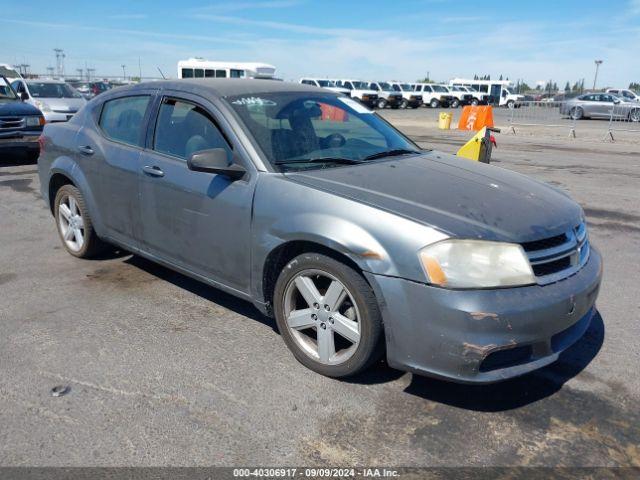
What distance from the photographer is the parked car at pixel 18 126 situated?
35.4 feet

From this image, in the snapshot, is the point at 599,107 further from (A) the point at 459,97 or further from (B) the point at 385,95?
(A) the point at 459,97

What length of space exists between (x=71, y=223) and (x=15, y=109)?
7221 mm

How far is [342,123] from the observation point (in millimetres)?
4242

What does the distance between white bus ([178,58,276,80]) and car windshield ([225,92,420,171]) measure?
1143 inches

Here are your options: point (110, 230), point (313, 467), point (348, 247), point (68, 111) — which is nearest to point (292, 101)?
point (348, 247)

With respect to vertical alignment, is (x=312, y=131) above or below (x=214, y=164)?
above

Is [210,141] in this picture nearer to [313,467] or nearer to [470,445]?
[313,467]

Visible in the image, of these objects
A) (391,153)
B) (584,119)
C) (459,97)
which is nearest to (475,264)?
(391,153)

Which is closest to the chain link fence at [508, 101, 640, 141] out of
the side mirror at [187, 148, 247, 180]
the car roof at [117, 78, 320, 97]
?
the car roof at [117, 78, 320, 97]

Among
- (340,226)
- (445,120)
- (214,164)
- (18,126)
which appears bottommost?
(445,120)

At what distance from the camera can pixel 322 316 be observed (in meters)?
3.16

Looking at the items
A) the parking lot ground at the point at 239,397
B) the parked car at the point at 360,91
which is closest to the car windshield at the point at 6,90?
the parking lot ground at the point at 239,397

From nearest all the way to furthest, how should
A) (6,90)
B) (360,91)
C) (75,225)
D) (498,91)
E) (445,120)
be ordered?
(75,225), (6,90), (445,120), (360,91), (498,91)

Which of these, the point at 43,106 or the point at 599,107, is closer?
the point at 43,106
